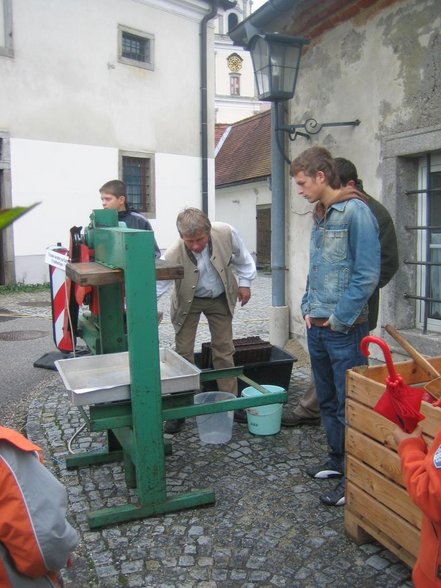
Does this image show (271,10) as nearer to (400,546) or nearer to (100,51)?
(400,546)

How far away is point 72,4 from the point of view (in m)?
13.9

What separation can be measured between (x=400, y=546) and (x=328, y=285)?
1.29 metres

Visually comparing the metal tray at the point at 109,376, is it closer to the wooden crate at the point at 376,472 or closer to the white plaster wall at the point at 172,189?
the wooden crate at the point at 376,472

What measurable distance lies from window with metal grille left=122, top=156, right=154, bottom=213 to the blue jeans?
12.9 m

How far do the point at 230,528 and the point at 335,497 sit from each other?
A: 611mm

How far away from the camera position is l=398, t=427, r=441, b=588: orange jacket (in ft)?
5.35

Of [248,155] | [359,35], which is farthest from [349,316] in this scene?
[248,155]

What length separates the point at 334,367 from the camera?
10.4ft

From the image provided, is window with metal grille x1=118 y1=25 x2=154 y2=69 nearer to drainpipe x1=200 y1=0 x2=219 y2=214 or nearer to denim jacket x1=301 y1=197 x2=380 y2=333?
drainpipe x1=200 y1=0 x2=219 y2=214

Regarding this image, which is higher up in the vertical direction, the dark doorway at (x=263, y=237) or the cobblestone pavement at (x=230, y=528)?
the dark doorway at (x=263, y=237)

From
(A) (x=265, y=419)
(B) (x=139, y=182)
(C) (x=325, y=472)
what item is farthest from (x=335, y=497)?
(B) (x=139, y=182)

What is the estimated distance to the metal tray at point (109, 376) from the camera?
2.95m

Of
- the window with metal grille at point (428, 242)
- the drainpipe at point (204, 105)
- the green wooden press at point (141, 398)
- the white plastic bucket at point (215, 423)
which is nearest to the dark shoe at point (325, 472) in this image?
the green wooden press at point (141, 398)

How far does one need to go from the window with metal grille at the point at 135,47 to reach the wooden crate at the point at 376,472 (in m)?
13.9
